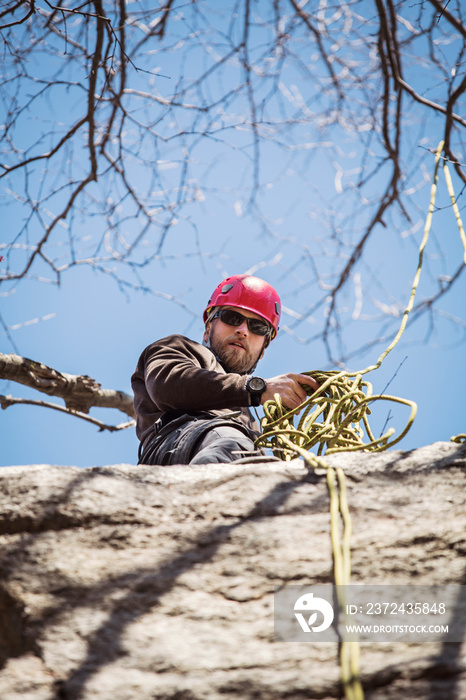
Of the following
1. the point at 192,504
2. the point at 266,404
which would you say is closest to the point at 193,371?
the point at 266,404

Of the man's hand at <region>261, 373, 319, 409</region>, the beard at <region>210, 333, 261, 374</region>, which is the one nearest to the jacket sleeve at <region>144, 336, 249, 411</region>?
the man's hand at <region>261, 373, 319, 409</region>

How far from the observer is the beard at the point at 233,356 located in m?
3.48

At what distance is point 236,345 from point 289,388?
28.9 inches

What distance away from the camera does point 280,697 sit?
131 centimetres

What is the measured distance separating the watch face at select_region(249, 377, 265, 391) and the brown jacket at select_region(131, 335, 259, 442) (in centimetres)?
3

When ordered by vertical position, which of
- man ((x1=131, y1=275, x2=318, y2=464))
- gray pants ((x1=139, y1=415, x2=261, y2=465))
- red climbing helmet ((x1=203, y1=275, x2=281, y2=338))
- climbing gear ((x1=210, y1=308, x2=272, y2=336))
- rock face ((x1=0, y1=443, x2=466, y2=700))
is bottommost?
rock face ((x1=0, y1=443, x2=466, y2=700))

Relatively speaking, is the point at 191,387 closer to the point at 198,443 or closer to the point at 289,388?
the point at 198,443

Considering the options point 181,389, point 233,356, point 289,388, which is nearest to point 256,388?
point 289,388

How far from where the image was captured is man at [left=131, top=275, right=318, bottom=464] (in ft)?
8.18

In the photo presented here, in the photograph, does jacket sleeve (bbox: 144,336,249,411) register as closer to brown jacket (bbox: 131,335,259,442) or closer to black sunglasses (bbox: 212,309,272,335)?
brown jacket (bbox: 131,335,259,442)

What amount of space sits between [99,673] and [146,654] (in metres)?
0.10

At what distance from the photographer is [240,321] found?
364 centimetres

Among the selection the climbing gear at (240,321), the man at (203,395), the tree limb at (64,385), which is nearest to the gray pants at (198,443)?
the man at (203,395)

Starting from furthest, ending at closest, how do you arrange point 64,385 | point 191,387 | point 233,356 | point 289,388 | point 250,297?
1. point 64,385
2. point 250,297
3. point 233,356
4. point 289,388
5. point 191,387
